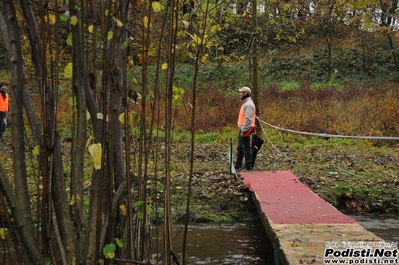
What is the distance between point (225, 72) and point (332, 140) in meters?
11.1

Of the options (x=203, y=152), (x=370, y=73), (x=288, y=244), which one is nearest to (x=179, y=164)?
(x=203, y=152)

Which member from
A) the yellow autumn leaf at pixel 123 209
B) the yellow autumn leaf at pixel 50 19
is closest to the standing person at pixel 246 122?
the yellow autumn leaf at pixel 123 209

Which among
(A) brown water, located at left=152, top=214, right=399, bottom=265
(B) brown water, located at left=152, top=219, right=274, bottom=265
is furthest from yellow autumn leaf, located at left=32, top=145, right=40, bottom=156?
(A) brown water, located at left=152, top=214, right=399, bottom=265

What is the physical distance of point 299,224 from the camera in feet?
15.3

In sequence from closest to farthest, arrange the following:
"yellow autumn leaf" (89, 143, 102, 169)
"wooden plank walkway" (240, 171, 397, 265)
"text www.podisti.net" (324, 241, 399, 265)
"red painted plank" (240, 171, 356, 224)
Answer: "yellow autumn leaf" (89, 143, 102, 169)
"text www.podisti.net" (324, 241, 399, 265)
"wooden plank walkway" (240, 171, 397, 265)
"red painted plank" (240, 171, 356, 224)

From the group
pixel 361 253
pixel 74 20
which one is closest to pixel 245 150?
pixel 361 253

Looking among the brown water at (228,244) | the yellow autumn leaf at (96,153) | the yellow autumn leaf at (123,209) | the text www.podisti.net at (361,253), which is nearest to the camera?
the yellow autumn leaf at (96,153)

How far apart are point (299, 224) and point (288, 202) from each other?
3.70 feet

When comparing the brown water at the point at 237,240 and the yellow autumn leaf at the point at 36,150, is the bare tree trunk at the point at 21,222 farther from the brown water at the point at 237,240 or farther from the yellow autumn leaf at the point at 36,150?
the brown water at the point at 237,240

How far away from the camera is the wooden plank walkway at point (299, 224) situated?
3723 mm

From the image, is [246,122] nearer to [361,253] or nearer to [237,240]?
[237,240]

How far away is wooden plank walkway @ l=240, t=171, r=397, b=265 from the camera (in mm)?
3723

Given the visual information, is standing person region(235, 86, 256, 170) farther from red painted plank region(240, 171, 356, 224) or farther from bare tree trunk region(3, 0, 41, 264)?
bare tree trunk region(3, 0, 41, 264)

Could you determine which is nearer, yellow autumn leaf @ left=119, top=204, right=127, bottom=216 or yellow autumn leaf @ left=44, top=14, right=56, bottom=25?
yellow autumn leaf @ left=44, top=14, right=56, bottom=25
